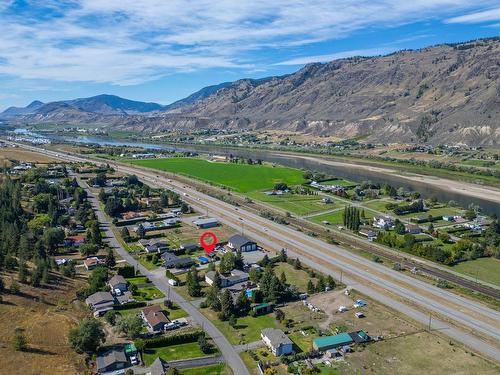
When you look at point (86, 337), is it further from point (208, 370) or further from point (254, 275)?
point (254, 275)

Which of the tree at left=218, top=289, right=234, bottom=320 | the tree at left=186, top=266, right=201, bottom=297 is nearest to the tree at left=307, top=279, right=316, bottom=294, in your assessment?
the tree at left=218, top=289, right=234, bottom=320

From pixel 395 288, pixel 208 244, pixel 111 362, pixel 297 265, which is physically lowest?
pixel 395 288

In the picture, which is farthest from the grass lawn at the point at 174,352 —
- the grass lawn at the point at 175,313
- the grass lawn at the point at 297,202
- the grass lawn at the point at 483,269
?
the grass lawn at the point at 297,202

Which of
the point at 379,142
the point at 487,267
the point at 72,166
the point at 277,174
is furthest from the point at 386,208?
the point at 379,142

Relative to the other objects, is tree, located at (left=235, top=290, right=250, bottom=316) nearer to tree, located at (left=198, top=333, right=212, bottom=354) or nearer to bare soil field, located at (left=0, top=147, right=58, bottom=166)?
tree, located at (left=198, top=333, right=212, bottom=354)

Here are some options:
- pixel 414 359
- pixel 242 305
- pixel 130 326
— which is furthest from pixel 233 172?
pixel 414 359
